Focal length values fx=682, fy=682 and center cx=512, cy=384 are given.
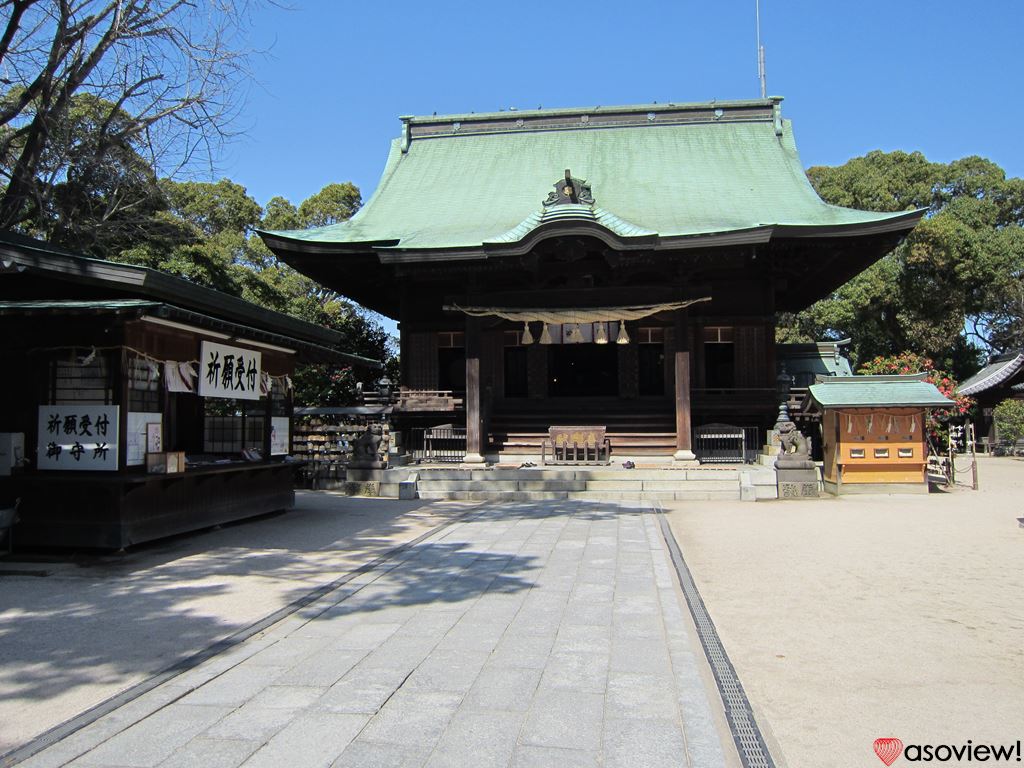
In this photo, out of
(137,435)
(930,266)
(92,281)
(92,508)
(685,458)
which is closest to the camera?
(92,281)

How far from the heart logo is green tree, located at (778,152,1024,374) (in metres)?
31.7

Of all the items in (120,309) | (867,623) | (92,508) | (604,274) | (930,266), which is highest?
(930,266)

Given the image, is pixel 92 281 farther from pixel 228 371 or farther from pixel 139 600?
pixel 139 600

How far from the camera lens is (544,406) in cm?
1769

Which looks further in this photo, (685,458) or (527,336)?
(527,336)

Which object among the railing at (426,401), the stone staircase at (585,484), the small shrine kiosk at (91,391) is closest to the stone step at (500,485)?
the stone staircase at (585,484)

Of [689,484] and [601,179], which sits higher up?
[601,179]

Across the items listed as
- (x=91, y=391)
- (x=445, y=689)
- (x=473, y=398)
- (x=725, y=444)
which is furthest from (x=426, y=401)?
(x=445, y=689)

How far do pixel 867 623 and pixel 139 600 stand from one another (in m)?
6.16

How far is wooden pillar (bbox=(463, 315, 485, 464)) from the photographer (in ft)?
50.9

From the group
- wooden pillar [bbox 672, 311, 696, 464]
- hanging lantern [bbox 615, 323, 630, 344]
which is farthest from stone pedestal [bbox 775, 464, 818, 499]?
hanging lantern [bbox 615, 323, 630, 344]

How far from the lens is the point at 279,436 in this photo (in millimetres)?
11805
